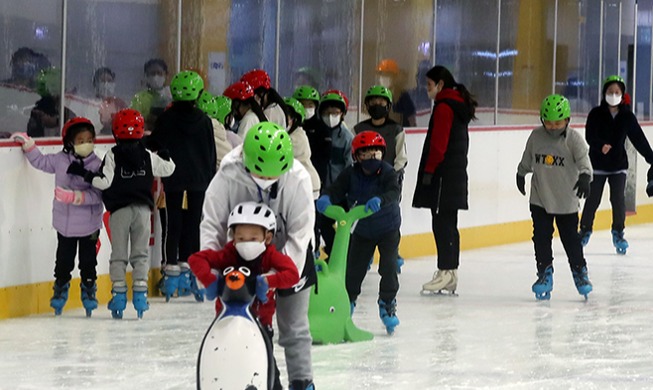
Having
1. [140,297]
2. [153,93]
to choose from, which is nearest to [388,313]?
[140,297]

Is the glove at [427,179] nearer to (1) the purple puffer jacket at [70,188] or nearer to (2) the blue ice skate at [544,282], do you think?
(2) the blue ice skate at [544,282]

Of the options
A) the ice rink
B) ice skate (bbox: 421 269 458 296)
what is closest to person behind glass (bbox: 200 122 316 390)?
the ice rink

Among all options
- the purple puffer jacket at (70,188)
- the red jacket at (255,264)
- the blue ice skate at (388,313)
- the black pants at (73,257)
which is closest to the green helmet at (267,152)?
the red jacket at (255,264)

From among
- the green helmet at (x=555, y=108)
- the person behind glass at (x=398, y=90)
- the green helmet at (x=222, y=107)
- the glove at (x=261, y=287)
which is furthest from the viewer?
the person behind glass at (x=398, y=90)

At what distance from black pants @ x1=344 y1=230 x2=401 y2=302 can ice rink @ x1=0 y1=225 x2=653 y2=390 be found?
0.29 m

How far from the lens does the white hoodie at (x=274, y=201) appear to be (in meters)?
5.59

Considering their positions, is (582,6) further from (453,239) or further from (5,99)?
(5,99)

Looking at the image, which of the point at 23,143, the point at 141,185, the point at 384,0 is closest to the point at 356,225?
the point at 141,185

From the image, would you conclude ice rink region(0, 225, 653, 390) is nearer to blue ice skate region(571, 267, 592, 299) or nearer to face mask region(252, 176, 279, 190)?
blue ice skate region(571, 267, 592, 299)

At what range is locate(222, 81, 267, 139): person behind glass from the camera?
9.95 metres

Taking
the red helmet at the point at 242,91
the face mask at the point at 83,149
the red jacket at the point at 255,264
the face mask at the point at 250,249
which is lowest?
the red jacket at the point at 255,264

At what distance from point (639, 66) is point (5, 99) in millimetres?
11070

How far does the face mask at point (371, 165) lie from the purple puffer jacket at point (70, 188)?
5.49 feet

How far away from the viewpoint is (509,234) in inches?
592
